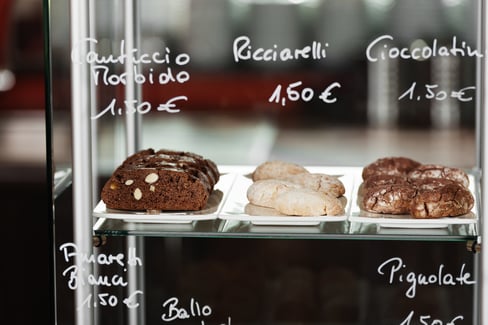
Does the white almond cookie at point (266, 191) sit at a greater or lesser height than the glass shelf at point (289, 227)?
greater

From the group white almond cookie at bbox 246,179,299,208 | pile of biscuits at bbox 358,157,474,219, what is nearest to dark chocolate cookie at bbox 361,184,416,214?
pile of biscuits at bbox 358,157,474,219

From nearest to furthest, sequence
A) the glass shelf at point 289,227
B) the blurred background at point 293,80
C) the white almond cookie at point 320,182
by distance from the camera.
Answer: the glass shelf at point 289,227 < the white almond cookie at point 320,182 < the blurred background at point 293,80

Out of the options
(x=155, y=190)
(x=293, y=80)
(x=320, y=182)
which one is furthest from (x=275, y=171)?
(x=293, y=80)

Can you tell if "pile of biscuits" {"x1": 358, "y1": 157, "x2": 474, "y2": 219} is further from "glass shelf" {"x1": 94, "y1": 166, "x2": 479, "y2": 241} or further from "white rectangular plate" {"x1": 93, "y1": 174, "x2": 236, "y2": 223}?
"white rectangular plate" {"x1": 93, "y1": 174, "x2": 236, "y2": 223}

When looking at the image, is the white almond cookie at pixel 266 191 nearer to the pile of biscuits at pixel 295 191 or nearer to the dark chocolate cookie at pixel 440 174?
the pile of biscuits at pixel 295 191

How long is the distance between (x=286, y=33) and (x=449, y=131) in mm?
900

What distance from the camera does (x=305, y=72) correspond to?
3.76m

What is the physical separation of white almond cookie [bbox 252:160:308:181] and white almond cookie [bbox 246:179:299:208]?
0.28ft

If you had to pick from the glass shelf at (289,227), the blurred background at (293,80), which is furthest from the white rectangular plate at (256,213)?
the blurred background at (293,80)

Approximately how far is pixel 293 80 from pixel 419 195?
281 centimetres

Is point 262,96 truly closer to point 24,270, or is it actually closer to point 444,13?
point 444,13

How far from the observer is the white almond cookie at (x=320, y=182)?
3.69 ft

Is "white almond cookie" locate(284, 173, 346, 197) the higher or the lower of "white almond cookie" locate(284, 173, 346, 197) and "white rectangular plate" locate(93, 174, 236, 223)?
the higher

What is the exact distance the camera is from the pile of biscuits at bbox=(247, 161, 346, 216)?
104 centimetres
